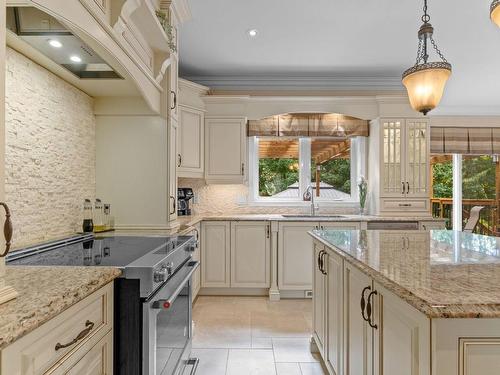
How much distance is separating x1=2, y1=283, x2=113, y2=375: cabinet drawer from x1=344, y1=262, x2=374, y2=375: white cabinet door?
38.3 inches

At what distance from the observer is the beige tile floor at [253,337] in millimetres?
2258

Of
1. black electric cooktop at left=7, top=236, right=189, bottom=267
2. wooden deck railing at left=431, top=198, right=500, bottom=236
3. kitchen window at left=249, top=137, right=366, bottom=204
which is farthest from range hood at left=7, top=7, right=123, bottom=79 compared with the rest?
wooden deck railing at left=431, top=198, right=500, bottom=236

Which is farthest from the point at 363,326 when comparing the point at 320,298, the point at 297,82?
the point at 297,82

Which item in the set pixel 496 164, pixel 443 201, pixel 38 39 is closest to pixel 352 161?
pixel 443 201

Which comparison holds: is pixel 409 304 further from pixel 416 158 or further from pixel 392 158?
pixel 416 158

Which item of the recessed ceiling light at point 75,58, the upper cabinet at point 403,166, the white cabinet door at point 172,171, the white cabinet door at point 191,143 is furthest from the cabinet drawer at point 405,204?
the recessed ceiling light at point 75,58

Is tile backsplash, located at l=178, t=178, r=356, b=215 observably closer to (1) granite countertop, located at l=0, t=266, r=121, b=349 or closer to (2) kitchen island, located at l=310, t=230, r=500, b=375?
(2) kitchen island, located at l=310, t=230, r=500, b=375

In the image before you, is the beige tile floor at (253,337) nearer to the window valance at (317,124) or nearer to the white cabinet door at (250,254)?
the white cabinet door at (250,254)

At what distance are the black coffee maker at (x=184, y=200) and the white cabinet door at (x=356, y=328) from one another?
2.68 meters

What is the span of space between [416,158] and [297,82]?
1749 mm

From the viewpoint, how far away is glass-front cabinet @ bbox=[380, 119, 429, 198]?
158 inches

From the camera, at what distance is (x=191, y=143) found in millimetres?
3766

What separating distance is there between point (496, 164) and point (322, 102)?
3.29 meters

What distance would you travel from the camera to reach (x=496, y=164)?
17.3 feet
